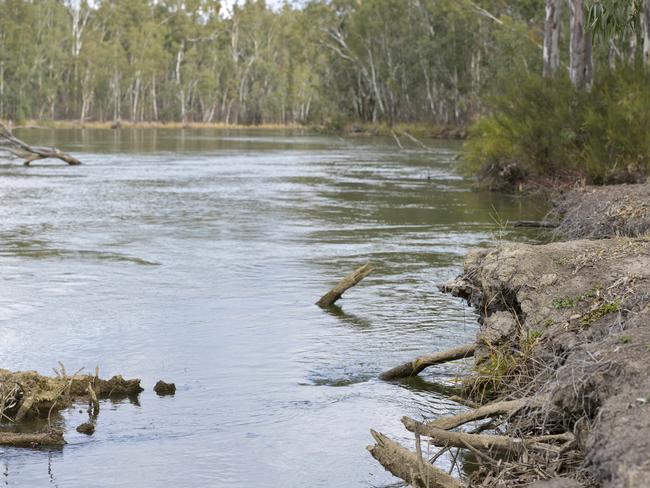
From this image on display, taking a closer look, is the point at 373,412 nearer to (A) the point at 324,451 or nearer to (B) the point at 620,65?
(A) the point at 324,451

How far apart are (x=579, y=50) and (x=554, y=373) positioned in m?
22.1

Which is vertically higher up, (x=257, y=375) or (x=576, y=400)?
(x=576, y=400)

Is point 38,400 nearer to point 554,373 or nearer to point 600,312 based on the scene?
point 554,373

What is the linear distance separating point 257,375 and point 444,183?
21.7 meters

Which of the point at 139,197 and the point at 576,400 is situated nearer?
the point at 576,400

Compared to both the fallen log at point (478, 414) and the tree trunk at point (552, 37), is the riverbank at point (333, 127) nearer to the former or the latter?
the tree trunk at point (552, 37)

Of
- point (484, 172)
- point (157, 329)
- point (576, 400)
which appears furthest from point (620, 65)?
point (576, 400)

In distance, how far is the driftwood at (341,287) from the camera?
12234 millimetres

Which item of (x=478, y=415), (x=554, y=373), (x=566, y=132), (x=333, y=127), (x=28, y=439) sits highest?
(x=566, y=132)

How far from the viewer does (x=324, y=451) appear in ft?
24.9

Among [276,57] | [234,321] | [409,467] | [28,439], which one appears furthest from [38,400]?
[276,57]

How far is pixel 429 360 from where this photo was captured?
346 inches

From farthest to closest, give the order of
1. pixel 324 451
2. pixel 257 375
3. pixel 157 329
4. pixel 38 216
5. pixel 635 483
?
pixel 38 216 → pixel 157 329 → pixel 257 375 → pixel 324 451 → pixel 635 483

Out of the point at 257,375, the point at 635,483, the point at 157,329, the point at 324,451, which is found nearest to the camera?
the point at 635,483
